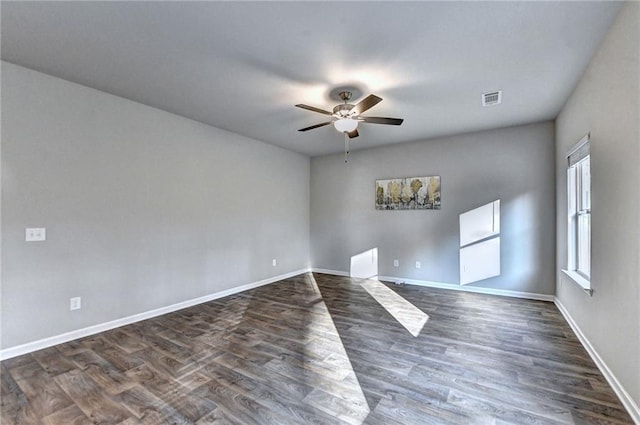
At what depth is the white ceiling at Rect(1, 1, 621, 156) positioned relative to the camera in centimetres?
189

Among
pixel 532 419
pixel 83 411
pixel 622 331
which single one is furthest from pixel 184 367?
pixel 622 331

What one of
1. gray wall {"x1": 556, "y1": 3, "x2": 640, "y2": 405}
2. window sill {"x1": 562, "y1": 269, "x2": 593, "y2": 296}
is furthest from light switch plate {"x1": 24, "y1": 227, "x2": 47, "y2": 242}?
window sill {"x1": 562, "y1": 269, "x2": 593, "y2": 296}

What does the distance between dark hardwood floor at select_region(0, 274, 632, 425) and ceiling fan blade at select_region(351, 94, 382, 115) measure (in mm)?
2267

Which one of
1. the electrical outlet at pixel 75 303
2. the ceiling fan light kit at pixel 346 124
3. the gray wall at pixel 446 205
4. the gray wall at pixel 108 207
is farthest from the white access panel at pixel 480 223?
the electrical outlet at pixel 75 303

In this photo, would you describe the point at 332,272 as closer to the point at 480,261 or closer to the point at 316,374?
the point at 480,261

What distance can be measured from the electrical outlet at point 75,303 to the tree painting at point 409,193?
4.47 meters

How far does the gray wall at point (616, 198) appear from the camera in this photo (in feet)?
5.71

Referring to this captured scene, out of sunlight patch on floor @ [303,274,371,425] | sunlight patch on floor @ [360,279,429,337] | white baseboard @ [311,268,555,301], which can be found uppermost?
white baseboard @ [311,268,555,301]

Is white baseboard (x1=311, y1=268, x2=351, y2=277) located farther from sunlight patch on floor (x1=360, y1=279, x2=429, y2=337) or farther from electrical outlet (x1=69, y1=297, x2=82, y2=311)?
electrical outlet (x1=69, y1=297, x2=82, y2=311)

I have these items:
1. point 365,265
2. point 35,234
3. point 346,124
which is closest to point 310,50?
point 346,124

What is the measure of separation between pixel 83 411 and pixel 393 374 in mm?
2109

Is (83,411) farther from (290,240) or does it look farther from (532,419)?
(290,240)

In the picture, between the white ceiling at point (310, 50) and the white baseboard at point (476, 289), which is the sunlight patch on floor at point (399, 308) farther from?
the white ceiling at point (310, 50)

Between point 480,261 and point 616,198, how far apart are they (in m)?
2.69
